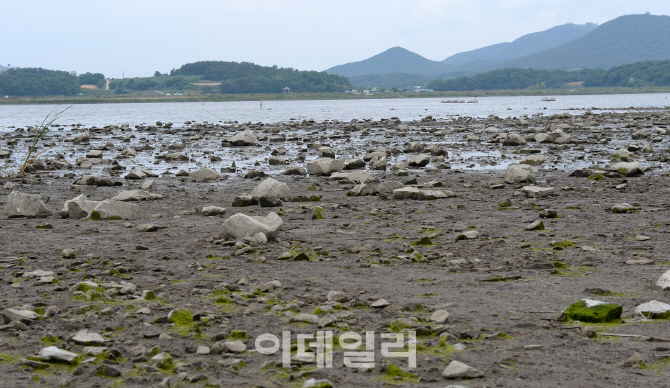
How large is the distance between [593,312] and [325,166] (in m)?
11.6

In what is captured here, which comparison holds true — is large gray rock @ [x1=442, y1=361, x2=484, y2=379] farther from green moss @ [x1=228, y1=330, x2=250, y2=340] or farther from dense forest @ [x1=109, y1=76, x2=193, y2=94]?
dense forest @ [x1=109, y1=76, x2=193, y2=94]

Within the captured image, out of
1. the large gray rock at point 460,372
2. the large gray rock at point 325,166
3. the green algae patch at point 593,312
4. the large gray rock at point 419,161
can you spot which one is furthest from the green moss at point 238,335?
the large gray rock at point 419,161

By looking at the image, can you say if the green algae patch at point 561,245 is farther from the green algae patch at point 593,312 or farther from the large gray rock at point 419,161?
the large gray rock at point 419,161

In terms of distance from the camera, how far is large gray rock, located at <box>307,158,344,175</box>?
1644 cm

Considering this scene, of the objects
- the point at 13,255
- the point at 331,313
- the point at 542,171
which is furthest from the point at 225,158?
the point at 331,313

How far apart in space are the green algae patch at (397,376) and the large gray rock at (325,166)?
488 inches

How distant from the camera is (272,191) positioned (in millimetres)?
12250

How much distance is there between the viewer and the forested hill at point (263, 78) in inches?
6250

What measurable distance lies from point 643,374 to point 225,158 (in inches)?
726

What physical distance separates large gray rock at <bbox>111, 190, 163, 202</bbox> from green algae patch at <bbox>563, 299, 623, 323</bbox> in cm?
900

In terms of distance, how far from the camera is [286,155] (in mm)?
22094

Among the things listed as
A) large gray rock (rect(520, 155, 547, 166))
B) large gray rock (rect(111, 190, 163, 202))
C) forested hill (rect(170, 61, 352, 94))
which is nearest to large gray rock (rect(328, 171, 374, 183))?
large gray rock (rect(111, 190, 163, 202))

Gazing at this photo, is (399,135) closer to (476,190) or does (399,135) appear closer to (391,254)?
(476,190)

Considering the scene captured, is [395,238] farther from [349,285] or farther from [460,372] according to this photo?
[460,372]
